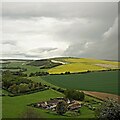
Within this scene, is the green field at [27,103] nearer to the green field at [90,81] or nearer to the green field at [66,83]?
the green field at [66,83]

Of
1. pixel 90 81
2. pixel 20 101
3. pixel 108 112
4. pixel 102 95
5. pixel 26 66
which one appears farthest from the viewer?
Result: pixel 26 66

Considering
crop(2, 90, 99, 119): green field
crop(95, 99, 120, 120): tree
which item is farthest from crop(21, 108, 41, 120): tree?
crop(95, 99, 120, 120): tree

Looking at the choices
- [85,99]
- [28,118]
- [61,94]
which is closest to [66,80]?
[61,94]

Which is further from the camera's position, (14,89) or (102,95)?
(14,89)

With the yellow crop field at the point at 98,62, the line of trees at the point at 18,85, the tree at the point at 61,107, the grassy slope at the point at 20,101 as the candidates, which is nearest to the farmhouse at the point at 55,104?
the tree at the point at 61,107

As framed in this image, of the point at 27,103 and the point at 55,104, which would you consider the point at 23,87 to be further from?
the point at 55,104

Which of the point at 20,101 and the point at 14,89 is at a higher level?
the point at 14,89

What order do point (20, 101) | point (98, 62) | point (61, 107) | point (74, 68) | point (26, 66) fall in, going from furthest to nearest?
point (98, 62), point (26, 66), point (74, 68), point (20, 101), point (61, 107)

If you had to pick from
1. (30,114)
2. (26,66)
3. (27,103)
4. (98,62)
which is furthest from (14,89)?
(98,62)

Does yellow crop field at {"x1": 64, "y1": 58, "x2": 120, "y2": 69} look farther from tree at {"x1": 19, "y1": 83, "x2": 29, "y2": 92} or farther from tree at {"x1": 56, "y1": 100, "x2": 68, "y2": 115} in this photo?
tree at {"x1": 56, "y1": 100, "x2": 68, "y2": 115}
